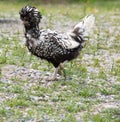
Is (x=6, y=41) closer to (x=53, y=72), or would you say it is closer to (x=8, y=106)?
(x=53, y=72)

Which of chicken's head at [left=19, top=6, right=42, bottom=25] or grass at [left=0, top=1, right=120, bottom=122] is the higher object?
chicken's head at [left=19, top=6, right=42, bottom=25]

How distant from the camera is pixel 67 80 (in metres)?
9.34

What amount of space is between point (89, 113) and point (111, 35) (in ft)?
30.1

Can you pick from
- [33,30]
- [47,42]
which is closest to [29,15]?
[33,30]

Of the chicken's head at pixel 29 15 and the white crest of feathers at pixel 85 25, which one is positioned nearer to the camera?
the chicken's head at pixel 29 15

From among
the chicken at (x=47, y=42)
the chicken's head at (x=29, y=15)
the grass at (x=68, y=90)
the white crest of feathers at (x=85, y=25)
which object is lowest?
the grass at (x=68, y=90)

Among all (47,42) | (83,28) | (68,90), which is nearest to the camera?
(68,90)

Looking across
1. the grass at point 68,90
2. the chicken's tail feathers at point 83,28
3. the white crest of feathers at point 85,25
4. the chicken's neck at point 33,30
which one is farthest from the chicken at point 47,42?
the grass at point 68,90

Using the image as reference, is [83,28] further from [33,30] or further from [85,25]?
[33,30]

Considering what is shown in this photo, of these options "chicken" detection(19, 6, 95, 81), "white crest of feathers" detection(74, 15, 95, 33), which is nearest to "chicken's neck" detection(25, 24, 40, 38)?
"chicken" detection(19, 6, 95, 81)

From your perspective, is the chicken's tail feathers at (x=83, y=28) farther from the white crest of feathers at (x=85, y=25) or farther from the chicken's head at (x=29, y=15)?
the chicken's head at (x=29, y=15)

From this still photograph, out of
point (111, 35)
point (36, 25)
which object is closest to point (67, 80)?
point (36, 25)

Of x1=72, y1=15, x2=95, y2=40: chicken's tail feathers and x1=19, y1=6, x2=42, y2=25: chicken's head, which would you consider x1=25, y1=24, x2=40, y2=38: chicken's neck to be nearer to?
x1=19, y1=6, x2=42, y2=25: chicken's head

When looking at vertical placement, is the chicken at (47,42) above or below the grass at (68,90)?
above
